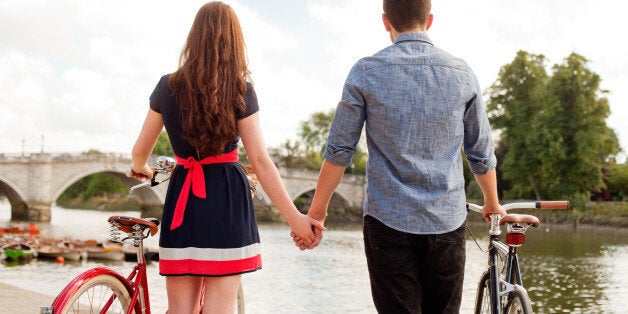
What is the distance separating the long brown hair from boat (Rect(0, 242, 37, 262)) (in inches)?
654

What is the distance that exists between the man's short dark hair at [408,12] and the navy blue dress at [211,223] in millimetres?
487

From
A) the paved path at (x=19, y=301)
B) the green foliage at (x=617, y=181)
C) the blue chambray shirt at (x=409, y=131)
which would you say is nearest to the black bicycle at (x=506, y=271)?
the blue chambray shirt at (x=409, y=131)

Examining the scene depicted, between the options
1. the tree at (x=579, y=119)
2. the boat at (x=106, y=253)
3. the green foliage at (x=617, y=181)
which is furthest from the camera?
the green foliage at (x=617, y=181)

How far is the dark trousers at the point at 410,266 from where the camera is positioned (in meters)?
2.20

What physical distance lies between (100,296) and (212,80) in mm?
864

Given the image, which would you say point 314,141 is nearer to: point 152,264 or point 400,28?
point 152,264

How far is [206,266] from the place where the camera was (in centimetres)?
235

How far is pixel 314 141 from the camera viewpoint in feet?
201

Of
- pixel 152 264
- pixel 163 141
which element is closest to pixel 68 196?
pixel 163 141

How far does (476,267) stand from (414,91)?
17571 mm

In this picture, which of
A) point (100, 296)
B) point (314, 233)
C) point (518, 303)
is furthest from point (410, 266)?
point (100, 296)

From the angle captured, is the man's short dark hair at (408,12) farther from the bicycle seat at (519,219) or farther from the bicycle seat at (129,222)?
the bicycle seat at (129,222)

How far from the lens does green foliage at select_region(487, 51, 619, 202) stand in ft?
119

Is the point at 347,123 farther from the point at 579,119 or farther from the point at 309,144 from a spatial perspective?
the point at 309,144
